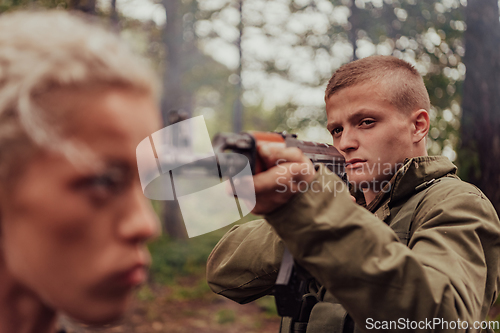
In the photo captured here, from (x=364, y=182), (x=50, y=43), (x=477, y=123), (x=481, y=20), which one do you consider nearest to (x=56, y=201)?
(x=50, y=43)

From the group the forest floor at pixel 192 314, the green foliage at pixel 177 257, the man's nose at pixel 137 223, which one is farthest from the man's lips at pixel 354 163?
the green foliage at pixel 177 257

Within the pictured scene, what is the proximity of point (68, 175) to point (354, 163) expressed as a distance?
5.43 ft

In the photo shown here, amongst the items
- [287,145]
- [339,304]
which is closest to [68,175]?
[287,145]

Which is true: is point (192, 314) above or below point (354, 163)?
below

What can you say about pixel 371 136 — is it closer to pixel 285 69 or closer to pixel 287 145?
pixel 287 145

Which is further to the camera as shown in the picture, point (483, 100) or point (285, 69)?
point (285, 69)

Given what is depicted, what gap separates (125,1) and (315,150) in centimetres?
935

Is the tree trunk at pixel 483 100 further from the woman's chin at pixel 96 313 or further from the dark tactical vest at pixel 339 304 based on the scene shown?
the woman's chin at pixel 96 313

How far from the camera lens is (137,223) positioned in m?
0.73

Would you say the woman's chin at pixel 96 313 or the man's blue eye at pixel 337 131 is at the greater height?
the woman's chin at pixel 96 313

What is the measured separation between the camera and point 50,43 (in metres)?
0.70

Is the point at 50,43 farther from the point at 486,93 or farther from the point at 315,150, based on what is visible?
the point at 486,93

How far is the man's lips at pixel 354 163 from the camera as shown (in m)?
2.05

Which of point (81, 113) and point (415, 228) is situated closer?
point (81, 113)
